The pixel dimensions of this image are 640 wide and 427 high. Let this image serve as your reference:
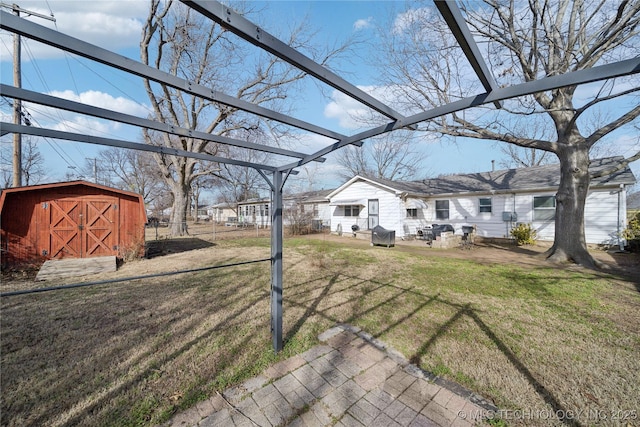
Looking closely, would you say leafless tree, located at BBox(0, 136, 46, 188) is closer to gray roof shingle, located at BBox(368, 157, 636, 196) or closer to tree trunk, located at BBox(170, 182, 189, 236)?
tree trunk, located at BBox(170, 182, 189, 236)

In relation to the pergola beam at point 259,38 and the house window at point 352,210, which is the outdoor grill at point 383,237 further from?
the pergola beam at point 259,38

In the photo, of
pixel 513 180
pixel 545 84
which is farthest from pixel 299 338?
pixel 513 180

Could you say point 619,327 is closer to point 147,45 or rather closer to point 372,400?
point 372,400

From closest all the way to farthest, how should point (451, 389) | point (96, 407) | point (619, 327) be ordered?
1. point (96, 407)
2. point (451, 389)
3. point (619, 327)

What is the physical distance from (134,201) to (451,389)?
10643 mm

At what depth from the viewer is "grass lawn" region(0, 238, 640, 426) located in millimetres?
2256

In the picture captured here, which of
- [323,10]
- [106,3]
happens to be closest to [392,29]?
[323,10]

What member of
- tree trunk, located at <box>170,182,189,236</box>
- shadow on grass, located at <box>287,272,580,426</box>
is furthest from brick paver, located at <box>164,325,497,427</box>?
tree trunk, located at <box>170,182,189,236</box>

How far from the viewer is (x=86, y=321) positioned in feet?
12.5

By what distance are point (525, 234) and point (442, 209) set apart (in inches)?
171

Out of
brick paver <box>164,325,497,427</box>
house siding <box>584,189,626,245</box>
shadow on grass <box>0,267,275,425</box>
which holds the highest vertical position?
house siding <box>584,189,626,245</box>

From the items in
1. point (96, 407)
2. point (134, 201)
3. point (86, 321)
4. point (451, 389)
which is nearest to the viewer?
point (96, 407)

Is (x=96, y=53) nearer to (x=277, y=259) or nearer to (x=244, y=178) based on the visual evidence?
(x=277, y=259)

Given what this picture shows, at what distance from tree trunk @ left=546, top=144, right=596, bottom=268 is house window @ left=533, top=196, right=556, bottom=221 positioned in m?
4.45
